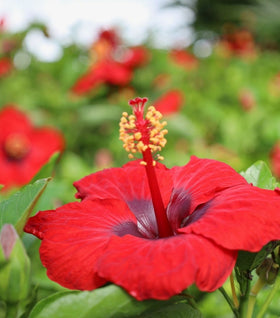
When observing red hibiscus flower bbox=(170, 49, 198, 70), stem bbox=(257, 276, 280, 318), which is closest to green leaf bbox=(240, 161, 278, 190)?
stem bbox=(257, 276, 280, 318)

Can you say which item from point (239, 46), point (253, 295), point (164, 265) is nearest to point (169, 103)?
point (253, 295)

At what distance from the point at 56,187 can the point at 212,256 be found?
51 cm

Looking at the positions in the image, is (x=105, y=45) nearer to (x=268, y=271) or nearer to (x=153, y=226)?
(x=153, y=226)

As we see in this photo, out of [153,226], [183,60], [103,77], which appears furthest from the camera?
[183,60]

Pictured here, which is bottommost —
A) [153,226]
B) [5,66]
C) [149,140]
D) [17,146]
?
[17,146]

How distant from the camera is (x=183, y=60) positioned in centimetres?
311

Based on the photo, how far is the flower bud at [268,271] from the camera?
60cm

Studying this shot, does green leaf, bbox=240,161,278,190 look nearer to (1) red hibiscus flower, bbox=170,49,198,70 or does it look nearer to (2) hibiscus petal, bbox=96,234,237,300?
(2) hibiscus petal, bbox=96,234,237,300

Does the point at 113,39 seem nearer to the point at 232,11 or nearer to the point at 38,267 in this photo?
the point at 38,267

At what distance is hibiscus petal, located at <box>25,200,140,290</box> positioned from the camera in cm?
53

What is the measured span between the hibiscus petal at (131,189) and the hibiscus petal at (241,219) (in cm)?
9

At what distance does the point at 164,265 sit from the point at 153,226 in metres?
0.19

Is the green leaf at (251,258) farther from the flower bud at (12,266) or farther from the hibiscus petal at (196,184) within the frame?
the flower bud at (12,266)

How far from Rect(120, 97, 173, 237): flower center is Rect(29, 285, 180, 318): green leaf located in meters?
0.16
